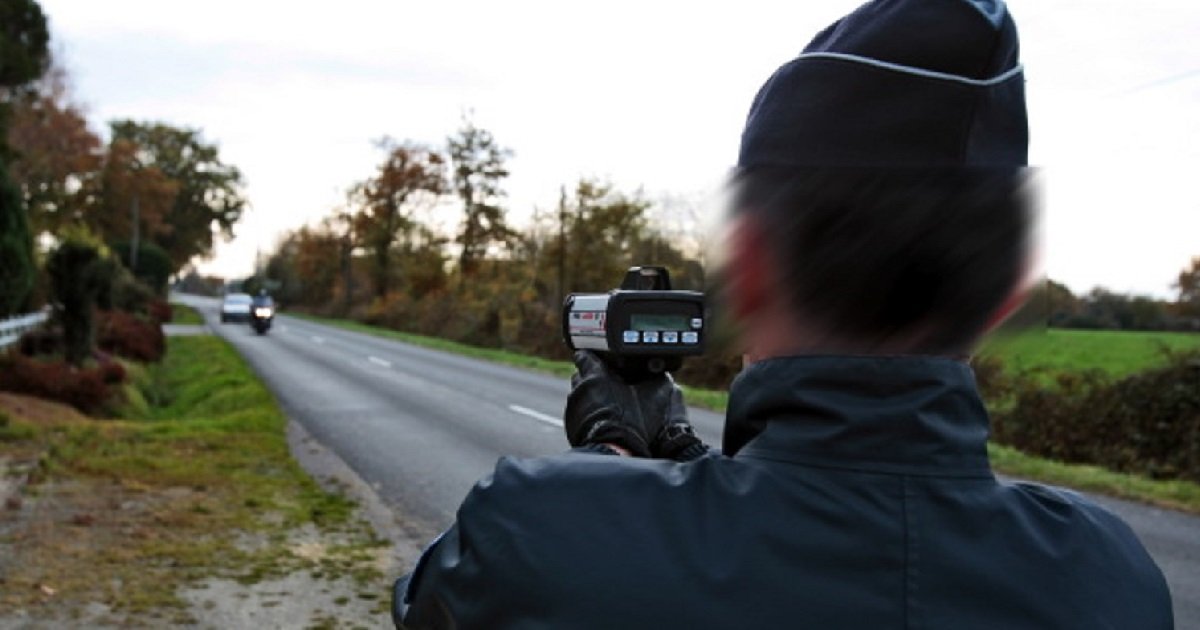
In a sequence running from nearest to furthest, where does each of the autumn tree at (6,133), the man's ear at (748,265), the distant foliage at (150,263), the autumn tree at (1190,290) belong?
the man's ear at (748,265), the autumn tree at (1190,290), the autumn tree at (6,133), the distant foliage at (150,263)

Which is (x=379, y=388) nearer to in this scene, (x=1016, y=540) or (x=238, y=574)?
A: (x=238, y=574)

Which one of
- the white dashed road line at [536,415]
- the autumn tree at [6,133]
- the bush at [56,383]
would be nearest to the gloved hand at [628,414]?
the white dashed road line at [536,415]

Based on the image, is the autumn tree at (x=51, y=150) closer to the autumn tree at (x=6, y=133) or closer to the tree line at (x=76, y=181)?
the tree line at (x=76, y=181)

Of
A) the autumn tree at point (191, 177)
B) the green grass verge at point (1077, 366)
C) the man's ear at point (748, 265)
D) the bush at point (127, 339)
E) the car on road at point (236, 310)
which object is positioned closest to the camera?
the man's ear at point (748, 265)

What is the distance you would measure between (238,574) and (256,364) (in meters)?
19.7

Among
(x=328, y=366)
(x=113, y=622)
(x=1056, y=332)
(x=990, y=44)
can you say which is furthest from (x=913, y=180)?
(x=328, y=366)

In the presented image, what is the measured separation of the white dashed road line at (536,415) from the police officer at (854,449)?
40.6 ft

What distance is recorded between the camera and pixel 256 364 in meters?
24.2

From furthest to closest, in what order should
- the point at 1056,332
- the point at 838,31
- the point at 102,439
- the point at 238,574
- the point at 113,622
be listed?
the point at 102,439 < the point at 238,574 < the point at 113,622 < the point at 1056,332 < the point at 838,31

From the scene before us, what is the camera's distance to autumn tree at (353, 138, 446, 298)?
191ft

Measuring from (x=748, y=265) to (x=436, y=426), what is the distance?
41.6 feet

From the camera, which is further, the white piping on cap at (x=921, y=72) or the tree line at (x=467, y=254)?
the tree line at (x=467, y=254)

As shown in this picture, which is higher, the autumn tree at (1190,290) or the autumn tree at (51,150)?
the autumn tree at (51,150)

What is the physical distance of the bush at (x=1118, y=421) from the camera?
14.0 m
